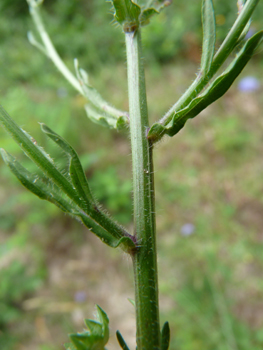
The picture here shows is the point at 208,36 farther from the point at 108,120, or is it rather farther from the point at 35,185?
the point at 35,185

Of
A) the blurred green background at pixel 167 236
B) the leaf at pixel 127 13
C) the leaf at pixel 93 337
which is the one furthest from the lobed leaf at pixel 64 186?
the blurred green background at pixel 167 236

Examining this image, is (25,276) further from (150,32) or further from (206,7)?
(150,32)

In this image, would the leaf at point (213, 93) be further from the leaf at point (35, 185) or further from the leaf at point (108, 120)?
the leaf at point (35, 185)

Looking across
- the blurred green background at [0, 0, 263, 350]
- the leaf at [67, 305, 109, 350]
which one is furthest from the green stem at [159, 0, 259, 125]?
the blurred green background at [0, 0, 263, 350]

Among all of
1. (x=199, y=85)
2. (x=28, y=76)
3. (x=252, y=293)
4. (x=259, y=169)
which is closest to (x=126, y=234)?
(x=199, y=85)

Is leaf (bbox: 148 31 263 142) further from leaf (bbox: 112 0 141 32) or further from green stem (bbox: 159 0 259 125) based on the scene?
leaf (bbox: 112 0 141 32)
